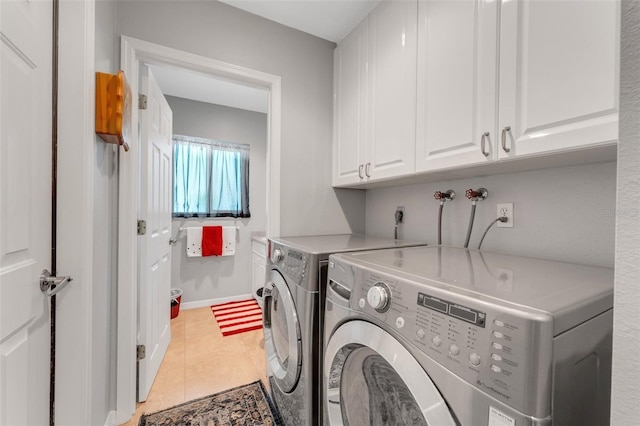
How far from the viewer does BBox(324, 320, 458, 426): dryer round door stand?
589 millimetres

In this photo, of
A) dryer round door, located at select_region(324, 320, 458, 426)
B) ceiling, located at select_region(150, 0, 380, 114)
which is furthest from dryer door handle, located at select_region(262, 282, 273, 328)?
ceiling, located at select_region(150, 0, 380, 114)

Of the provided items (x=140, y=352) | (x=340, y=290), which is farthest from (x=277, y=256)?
(x=140, y=352)

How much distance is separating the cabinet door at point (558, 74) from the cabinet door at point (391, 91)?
1.48ft

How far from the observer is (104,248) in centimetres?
130

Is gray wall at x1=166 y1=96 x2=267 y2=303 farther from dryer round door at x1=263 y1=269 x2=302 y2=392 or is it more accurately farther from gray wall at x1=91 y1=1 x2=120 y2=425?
dryer round door at x1=263 y1=269 x2=302 y2=392

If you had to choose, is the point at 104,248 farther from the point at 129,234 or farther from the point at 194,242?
the point at 194,242

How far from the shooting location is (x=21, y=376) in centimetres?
80

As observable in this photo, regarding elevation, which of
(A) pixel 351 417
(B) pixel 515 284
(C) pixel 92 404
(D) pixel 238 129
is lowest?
(C) pixel 92 404

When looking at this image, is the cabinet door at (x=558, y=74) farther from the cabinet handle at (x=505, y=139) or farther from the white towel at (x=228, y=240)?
the white towel at (x=228, y=240)

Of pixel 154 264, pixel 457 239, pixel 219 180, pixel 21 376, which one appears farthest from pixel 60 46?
pixel 219 180

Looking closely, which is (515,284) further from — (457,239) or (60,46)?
(60,46)

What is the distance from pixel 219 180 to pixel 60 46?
235 cm

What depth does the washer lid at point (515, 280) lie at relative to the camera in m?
0.52

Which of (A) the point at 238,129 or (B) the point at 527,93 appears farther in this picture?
(A) the point at 238,129
